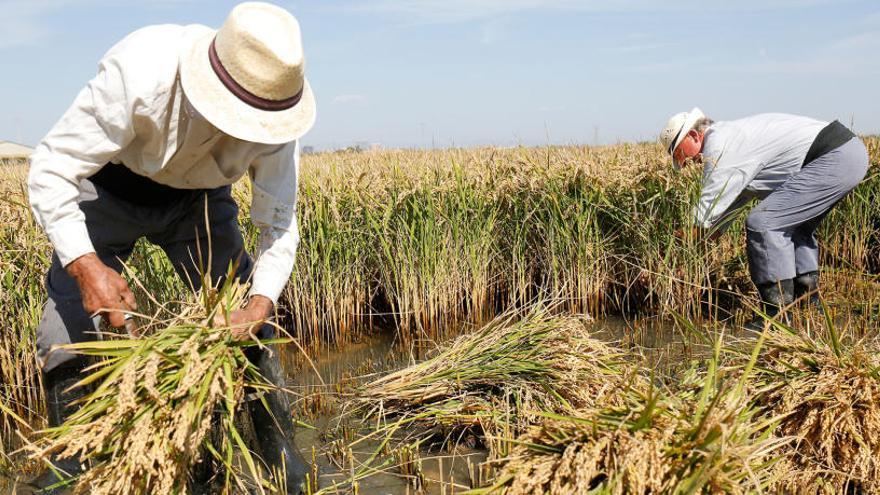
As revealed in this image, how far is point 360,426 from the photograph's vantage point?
355 cm

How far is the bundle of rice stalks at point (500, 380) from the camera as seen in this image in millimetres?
3109

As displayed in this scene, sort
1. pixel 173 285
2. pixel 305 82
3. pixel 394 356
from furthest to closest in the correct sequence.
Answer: pixel 394 356
pixel 173 285
pixel 305 82

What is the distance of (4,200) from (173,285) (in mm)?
1022

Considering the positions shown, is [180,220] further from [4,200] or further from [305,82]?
[4,200]

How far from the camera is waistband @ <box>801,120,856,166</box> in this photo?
4.56 m

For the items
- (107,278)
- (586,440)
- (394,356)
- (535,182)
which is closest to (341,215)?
(394,356)

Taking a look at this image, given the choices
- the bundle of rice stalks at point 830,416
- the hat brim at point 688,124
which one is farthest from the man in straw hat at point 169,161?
the hat brim at point 688,124

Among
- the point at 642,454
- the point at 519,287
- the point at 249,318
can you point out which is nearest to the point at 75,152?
the point at 249,318

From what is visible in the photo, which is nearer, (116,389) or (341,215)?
(116,389)

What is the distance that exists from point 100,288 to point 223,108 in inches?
25.3

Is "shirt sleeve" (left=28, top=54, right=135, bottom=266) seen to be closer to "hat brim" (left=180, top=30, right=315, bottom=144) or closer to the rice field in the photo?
"hat brim" (left=180, top=30, right=315, bottom=144)

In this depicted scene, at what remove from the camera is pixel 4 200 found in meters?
3.94

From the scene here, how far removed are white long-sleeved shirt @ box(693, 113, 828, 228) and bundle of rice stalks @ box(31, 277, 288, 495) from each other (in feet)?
11.5

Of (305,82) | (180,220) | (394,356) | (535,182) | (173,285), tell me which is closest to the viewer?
(305,82)
